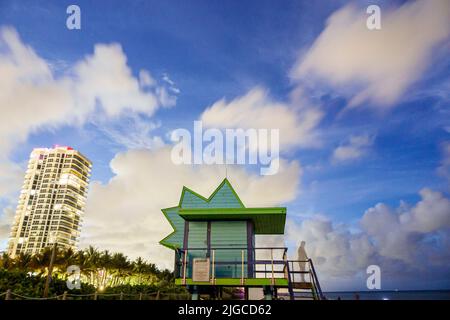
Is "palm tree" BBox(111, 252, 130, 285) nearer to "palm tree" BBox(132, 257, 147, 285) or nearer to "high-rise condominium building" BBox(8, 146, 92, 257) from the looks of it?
"palm tree" BBox(132, 257, 147, 285)

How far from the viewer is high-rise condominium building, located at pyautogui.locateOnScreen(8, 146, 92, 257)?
589ft

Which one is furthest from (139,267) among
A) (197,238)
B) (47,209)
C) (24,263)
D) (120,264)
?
(47,209)

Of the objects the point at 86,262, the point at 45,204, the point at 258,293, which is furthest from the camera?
the point at 45,204

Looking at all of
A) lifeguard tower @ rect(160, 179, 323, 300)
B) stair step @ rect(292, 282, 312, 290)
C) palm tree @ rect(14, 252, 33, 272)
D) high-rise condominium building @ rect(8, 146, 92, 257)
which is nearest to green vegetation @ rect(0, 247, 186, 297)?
palm tree @ rect(14, 252, 33, 272)

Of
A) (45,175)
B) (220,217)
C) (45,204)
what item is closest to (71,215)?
(45,204)

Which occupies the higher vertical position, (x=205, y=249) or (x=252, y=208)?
(x=252, y=208)

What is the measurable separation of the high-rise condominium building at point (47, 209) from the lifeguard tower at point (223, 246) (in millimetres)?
185540

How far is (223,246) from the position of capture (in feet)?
49.8

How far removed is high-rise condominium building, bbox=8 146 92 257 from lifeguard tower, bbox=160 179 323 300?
18554 cm
